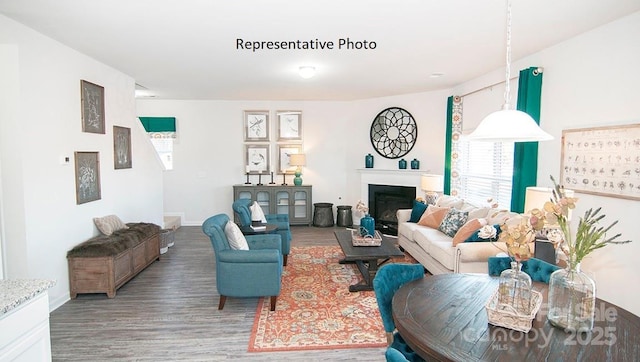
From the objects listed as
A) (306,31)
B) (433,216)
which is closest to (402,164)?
(433,216)

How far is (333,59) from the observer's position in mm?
4289

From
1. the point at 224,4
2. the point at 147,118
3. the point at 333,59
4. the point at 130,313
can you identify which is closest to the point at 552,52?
the point at 333,59

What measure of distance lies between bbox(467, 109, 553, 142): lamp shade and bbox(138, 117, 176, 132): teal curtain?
7005 millimetres

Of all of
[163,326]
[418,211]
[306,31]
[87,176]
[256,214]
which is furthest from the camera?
[418,211]

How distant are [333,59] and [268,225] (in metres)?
2.49

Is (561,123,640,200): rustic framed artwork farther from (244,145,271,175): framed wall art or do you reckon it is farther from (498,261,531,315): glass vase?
(244,145,271,175): framed wall art

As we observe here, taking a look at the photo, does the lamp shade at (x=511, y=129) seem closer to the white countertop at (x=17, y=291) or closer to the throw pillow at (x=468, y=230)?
the throw pillow at (x=468, y=230)

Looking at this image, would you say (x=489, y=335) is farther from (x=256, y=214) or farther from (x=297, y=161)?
(x=297, y=161)

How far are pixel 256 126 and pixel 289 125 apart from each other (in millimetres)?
738

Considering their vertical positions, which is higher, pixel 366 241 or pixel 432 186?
pixel 432 186

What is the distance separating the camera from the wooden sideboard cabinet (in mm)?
7453

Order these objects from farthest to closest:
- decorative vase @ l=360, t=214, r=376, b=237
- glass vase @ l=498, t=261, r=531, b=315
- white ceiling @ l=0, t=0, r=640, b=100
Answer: decorative vase @ l=360, t=214, r=376, b=237, white ceiling @ l=0, t=0, r=640, b=100, glass vase @ l=498, t=261, r=531, b=315

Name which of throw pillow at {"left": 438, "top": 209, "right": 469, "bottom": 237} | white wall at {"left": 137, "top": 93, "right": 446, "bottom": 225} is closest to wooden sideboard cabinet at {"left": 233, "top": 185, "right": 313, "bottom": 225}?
Result: white wall at {"left": 137, "top": 93, "right": 446, "bottom": 225}

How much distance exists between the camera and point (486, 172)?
5.41 metres
